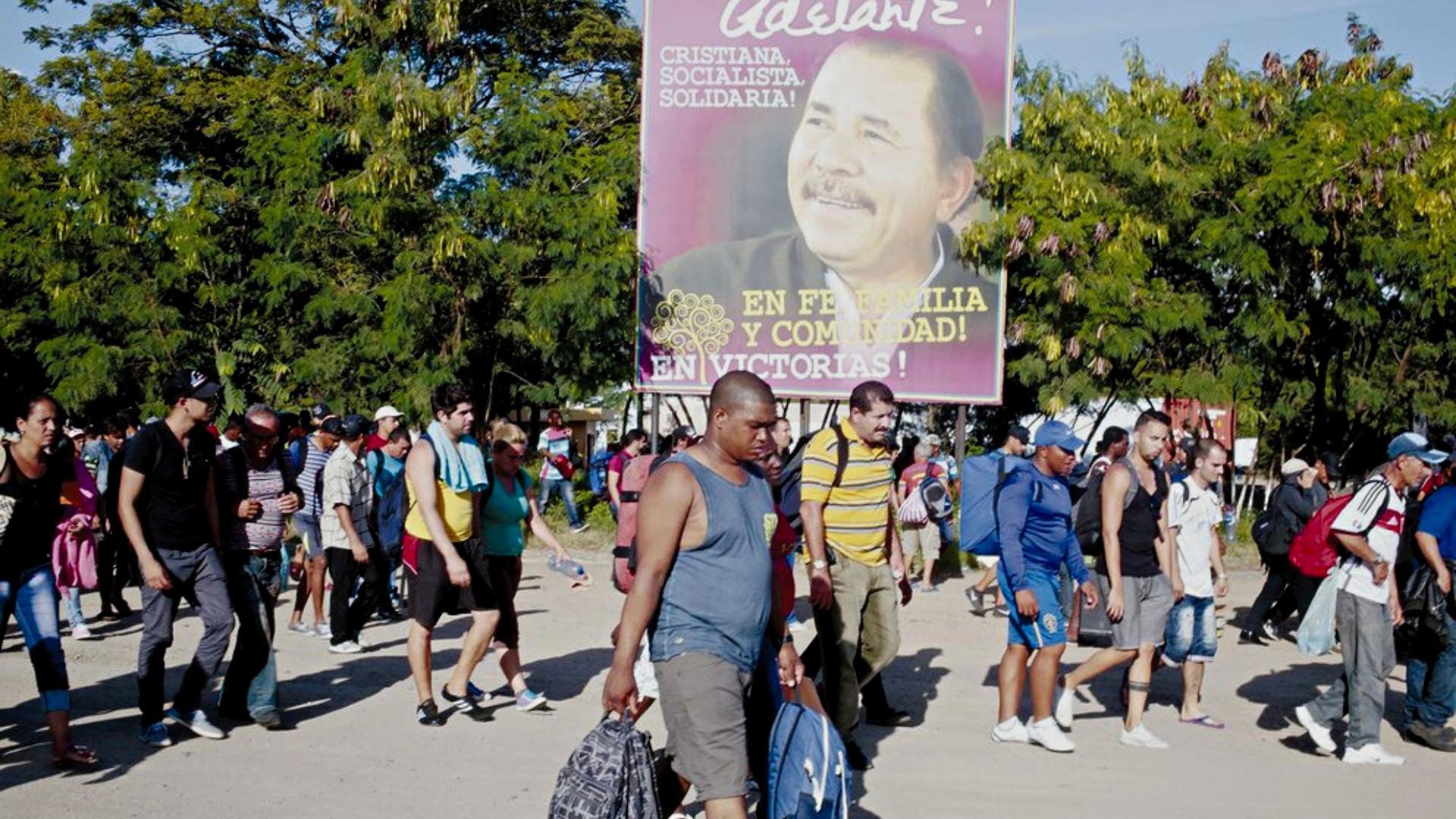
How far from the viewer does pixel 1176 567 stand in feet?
28.2

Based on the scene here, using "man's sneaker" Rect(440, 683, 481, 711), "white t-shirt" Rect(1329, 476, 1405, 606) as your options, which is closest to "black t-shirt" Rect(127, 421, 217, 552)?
"man's sneaker" Rect(440, 683, 481, 711)

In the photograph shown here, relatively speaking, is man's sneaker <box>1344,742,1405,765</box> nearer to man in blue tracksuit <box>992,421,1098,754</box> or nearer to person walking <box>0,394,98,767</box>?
man in blue tracksuit <box>992,421,1098,754</box>

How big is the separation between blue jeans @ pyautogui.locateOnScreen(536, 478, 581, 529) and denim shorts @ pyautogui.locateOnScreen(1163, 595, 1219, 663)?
13.0 m

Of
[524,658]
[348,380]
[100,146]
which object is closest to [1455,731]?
[524,658]

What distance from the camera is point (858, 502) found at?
764 centimetres

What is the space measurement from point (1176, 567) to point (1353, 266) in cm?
1344

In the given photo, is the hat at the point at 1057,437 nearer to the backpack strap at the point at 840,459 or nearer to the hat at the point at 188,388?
the backpack strap at the point at 840,459

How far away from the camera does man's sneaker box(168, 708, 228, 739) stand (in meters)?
7.81

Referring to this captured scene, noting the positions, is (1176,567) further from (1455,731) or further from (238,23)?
(238,23)

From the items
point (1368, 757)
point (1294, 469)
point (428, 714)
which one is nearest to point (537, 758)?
point (428, 714)

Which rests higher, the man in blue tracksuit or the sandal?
the man in blue tracksuit

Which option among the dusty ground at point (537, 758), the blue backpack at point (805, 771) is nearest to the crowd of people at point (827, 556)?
the dusty ground at point (537, 758)

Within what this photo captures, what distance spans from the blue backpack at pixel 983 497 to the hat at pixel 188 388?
13.4 ft

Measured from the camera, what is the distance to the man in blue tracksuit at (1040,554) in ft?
25.8
